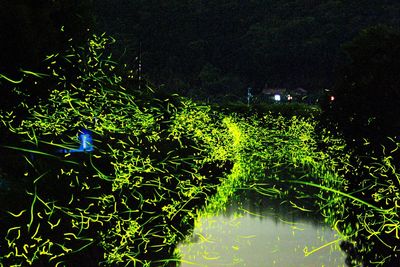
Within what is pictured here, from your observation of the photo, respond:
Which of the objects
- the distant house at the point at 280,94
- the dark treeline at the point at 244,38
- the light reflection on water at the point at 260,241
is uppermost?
the dark treeline at the point at 244,38

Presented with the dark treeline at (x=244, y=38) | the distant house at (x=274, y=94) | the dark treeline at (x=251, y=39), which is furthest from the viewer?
the distant house at (x=274, y=94)

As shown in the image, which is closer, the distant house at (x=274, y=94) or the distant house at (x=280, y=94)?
the distant house at (x=280, y=94)

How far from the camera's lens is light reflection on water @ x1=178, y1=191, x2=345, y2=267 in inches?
394

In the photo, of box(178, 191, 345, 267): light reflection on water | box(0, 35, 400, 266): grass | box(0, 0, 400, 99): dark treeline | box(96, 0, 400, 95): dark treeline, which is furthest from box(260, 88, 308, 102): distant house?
box(178, 191, 345, 267): light reflection on water

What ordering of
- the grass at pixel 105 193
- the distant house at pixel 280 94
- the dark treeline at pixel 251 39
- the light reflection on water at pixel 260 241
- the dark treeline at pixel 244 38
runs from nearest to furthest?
the grass at pixel 105 193, the light reflection on water at pixel 260 241, the dark treeline at pixel 244 38, the dark treeline at pixel 251 39, the distant house at pixel 280 94

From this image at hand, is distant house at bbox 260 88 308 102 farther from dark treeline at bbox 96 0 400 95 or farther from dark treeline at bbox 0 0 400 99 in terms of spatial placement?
dark treeline at bbox 96 0 400 95

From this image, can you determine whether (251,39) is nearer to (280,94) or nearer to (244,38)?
(244,38)

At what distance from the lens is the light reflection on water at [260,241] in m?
10.0

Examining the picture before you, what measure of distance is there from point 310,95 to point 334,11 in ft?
45.9

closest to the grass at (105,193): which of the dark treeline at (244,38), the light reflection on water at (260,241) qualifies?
the light reflection on water at (260,241)

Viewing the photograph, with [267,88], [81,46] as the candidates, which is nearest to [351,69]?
[81,46]

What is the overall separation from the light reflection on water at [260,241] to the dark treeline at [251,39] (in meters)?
85.5

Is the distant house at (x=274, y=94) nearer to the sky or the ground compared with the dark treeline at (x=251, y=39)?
nearer to the ground

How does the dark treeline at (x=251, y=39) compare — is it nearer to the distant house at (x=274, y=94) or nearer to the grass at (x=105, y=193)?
the distant house at (x=274, y=94)
